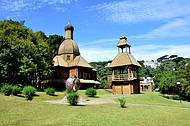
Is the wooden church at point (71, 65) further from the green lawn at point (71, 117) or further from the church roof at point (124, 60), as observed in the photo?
the green lawn at point (71, 117)

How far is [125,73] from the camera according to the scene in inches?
2229

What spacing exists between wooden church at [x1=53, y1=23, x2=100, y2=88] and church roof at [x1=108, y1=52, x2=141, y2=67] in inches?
356

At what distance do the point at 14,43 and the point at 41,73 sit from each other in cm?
906

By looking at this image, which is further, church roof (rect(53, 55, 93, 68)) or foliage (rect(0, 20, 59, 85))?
church roof (rect(53, 55, 93, 68))

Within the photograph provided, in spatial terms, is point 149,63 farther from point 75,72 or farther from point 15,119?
point 15,119

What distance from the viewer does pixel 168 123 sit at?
21078 mm

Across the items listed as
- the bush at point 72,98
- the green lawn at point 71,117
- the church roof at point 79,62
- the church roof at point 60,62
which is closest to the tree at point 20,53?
the church roof at point 60,62

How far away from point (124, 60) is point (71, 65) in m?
12.8

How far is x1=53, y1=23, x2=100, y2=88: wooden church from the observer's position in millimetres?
62706

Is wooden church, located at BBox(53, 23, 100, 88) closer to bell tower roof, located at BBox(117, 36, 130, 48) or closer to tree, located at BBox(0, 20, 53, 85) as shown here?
tree, located at BBox(0, 20, 53, 85)

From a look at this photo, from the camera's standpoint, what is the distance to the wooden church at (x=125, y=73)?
5412 centimetres

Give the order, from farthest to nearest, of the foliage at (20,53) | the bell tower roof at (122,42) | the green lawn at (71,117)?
the bell tower roof at (122,42), the foliage at (20,53), the green lawn at (71,117)

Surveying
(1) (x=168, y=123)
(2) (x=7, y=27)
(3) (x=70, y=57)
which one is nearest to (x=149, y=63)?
(3) (x=70, y=57)

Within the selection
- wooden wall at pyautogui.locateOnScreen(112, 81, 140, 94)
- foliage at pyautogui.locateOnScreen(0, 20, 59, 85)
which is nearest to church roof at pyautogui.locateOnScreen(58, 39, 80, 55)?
foliage at pyautogui.locateOnScreen(0, 20, 59, 85)
